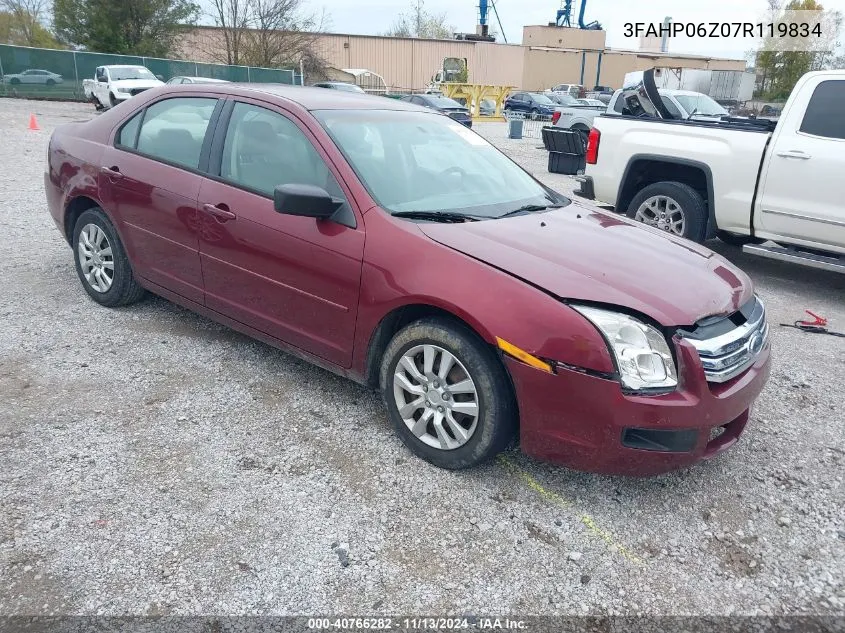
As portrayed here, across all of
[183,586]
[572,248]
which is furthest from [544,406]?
[183,586]

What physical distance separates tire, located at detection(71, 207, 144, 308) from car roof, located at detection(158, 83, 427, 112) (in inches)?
42.0

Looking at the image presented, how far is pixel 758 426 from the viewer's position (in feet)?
12.1

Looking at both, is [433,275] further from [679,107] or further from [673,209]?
[679,107]

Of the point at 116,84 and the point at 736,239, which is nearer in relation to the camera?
the point at 736,239

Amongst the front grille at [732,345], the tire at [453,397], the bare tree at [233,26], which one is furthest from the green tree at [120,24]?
the front grille at [732,345]

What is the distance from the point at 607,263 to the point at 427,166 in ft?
4.09

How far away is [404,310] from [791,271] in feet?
18.3

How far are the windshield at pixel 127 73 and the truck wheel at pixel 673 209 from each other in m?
23.6

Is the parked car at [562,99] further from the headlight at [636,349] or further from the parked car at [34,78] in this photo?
the headlight at [636,349]

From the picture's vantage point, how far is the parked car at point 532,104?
3221 centimetres

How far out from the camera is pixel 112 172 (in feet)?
14.8

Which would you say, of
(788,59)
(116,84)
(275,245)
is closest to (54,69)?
(116,84)

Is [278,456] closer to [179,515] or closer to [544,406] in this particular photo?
[179,515]

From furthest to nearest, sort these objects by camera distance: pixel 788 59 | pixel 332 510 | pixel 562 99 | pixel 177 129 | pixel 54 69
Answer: pixel 788 59 < pixel 562 99 < pixel 54 69 < pixel 177 129 < pixel 332 510
